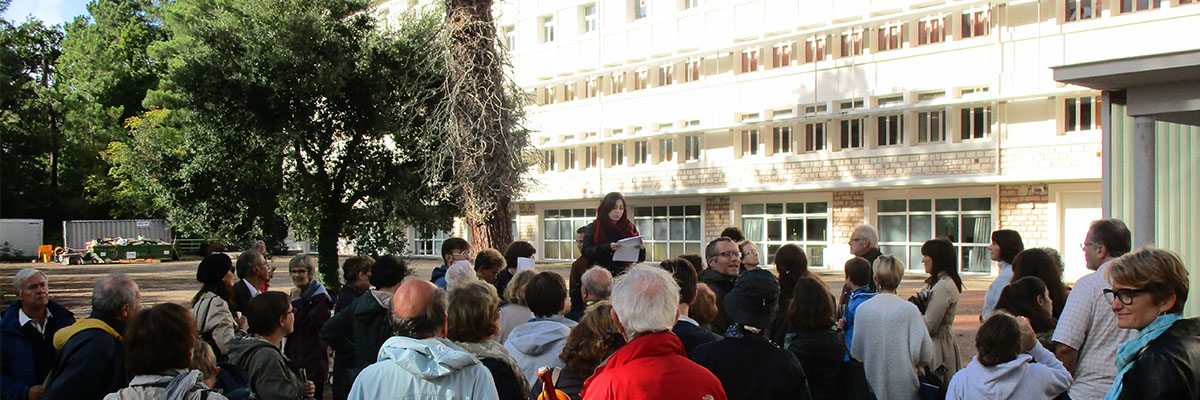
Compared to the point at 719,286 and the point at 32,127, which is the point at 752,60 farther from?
the point at 32,127

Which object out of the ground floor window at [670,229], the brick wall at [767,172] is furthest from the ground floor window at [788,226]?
the ground floor window at [670,229]

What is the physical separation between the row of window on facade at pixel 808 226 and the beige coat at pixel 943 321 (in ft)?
44.8

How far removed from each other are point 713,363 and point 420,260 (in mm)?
41072

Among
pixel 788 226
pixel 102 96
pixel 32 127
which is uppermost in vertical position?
pixel 102 96

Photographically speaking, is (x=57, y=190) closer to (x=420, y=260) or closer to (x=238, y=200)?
(x=420, y=260)

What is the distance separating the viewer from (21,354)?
4.91 meters

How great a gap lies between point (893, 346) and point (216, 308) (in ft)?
13.8

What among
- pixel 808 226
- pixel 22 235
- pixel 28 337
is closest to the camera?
pixel 28 337

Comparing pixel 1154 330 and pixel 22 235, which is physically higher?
pixel 1154 330

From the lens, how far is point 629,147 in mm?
35188

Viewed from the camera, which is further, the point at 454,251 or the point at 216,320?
the point at 454,251

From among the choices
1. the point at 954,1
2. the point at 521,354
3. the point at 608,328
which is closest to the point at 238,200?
the point at 521,354

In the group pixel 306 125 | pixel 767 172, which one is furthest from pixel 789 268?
pixel 767 172

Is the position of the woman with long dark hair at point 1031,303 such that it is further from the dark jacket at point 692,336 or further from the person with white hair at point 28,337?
the person with white hair at point 28,337
